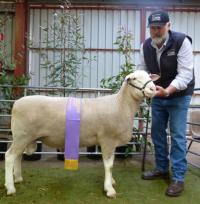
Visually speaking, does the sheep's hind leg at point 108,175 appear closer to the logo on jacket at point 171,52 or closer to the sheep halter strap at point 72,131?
the sheep halter strap at point 72,131

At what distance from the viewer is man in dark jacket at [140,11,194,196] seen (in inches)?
153

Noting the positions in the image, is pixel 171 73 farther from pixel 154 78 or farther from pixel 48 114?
pixel 48 114

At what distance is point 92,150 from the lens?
18.5 feet

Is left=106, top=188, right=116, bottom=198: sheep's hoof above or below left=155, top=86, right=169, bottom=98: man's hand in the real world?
below

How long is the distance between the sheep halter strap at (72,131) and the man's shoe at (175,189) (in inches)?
40.2

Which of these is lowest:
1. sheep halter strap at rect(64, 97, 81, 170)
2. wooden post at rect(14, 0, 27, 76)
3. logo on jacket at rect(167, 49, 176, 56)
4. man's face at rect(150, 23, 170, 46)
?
sheep halter strap at rect(64, 97, 81, 170)

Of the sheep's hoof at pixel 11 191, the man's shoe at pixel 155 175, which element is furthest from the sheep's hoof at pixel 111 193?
the sheep's hoof at pixel 11 191

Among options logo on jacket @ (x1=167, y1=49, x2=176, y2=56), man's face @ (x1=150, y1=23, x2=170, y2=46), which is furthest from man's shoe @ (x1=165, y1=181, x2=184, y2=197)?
man's face @ (x1=150, y1=23, x2=170, y2=46)

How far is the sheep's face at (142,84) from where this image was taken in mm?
3723

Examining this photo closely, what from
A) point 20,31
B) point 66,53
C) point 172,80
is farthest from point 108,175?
point 20,31

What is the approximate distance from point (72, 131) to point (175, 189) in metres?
1.24

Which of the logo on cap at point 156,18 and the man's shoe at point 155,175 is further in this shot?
the man's shoe at point 155,175

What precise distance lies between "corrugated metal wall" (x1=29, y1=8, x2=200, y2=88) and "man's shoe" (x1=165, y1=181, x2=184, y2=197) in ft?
14.7

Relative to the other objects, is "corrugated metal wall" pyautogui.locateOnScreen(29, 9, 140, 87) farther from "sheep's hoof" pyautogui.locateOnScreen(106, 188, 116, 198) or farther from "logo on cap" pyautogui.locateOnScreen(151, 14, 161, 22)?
"sheep's hoof" pyautogui.locateOnScreen(106, 188, 116, 198)
